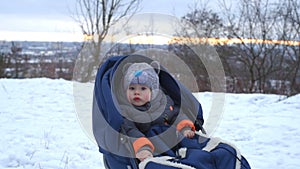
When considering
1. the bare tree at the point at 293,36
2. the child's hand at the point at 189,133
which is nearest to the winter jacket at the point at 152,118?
the child's hand at the point at 189,133

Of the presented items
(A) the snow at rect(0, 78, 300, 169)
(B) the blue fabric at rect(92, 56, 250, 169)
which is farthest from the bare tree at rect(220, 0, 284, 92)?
(B) the blue fabric at rect(92, 56, 250, 169)

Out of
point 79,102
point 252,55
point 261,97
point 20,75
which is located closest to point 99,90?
point 79,102

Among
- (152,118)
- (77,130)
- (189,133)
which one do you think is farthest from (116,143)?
(77,130)

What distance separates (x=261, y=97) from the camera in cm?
871

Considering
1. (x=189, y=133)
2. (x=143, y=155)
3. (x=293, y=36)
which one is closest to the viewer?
(x=143, y=155)

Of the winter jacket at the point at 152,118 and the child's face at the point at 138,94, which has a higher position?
the child's face at the point at 138,94

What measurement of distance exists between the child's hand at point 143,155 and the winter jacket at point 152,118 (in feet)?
0.28

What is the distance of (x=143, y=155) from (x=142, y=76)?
27.2 inches

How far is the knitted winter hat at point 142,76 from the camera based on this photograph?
2.93 meters

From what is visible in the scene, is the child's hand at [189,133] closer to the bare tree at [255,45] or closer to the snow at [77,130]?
the snow at [77,130]

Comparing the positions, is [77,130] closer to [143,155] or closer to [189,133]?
[189,133]

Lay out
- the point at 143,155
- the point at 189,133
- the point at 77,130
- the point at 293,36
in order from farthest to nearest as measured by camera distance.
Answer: the point at 293,36, the point at 77,130, the point at 189,133, the point at 143,155

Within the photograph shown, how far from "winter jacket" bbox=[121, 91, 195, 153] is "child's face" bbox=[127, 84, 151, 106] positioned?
0.13 feet

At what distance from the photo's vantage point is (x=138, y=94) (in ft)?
9.66
